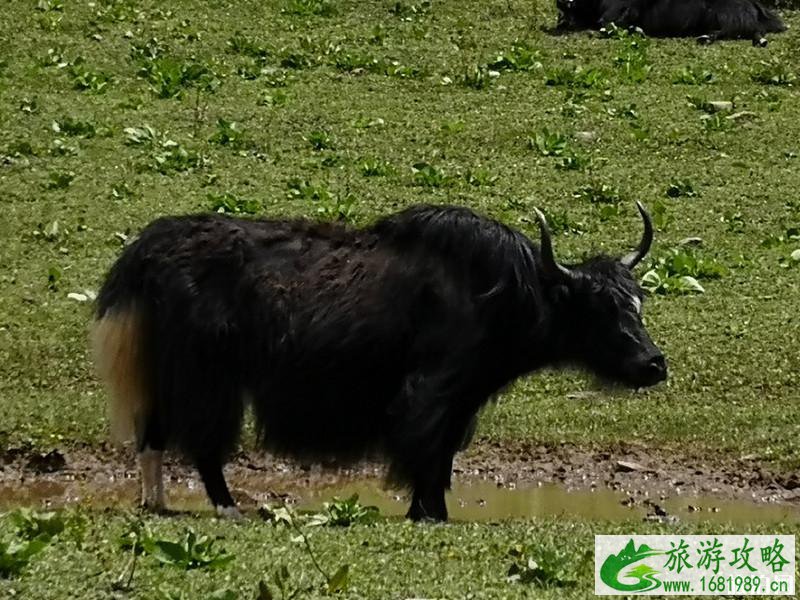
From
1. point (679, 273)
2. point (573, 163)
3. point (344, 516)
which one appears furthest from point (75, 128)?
point (344, 516)

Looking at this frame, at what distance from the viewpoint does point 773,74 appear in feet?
70.4

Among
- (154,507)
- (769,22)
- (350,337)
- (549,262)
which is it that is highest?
(549,262)

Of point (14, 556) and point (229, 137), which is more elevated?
point (14, 556)

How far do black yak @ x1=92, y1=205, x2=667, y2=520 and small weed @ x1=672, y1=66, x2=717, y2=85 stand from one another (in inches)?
456

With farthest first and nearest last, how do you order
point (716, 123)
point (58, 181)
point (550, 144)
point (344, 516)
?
1. point (716, 123)
2. point (550, 144)
3. point (58, 181)
4. point (344, 516)

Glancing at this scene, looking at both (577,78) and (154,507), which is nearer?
(154,507)

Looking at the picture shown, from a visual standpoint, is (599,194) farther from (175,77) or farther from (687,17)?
Answer: (687,17)

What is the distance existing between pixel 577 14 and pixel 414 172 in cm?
690

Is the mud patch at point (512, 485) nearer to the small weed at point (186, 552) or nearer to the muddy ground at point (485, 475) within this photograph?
the muddy ground at point (485, 475)

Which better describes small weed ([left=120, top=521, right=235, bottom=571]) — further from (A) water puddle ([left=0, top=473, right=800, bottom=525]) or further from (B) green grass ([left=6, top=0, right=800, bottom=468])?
(B) green grass ([left=6, top=0, right=800, bottom=468])

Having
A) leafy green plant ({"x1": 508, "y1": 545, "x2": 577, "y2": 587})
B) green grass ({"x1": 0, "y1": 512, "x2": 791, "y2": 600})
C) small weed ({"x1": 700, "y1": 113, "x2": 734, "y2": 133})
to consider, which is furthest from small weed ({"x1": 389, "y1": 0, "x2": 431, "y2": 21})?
leafy green plant ({"x1": 508, "y1": 545, "x2": 577, "y2": 587})

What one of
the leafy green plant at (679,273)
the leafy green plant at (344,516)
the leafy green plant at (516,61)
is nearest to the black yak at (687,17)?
the leafy green plant at (516,61)

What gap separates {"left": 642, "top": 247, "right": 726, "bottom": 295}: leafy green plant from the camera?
14.8 m

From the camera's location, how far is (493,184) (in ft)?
57.2
